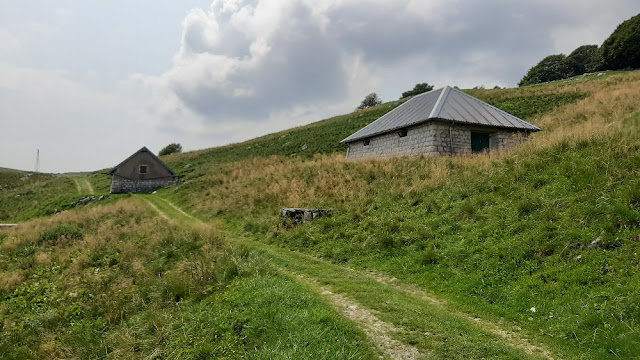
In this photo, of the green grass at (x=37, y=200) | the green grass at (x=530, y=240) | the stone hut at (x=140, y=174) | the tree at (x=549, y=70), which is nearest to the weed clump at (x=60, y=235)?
the green grass at (x=530, y=240)

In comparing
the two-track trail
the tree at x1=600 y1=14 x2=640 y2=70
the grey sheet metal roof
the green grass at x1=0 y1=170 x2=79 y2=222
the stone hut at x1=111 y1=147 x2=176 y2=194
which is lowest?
the two-track trail

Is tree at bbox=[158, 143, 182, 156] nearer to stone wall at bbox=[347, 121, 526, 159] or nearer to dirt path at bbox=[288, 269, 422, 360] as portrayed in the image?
stone wall at bbox=[347, 121, 526, 159]

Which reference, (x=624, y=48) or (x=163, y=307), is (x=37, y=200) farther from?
(x=624, y=48)

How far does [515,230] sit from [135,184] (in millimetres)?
44501

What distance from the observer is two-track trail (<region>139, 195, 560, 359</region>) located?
460 cm

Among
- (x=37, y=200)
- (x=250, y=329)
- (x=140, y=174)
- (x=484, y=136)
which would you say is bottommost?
(x=250, y=329)

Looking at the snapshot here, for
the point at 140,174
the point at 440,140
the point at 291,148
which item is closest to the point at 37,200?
the point at 140,174

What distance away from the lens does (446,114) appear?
21.1 metres

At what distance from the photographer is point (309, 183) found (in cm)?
1894

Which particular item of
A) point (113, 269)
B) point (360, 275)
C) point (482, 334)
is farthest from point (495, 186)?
point (113, 269)

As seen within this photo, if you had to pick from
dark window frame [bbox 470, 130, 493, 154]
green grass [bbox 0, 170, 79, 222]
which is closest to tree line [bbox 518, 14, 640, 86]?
dark window frame [bbox 470, 130, 493, 154]

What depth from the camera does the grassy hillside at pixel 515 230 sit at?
5.55m

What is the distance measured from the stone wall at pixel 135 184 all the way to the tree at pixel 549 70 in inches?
2791

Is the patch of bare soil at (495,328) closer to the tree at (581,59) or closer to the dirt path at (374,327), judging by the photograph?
the dirt path at (374,327)
